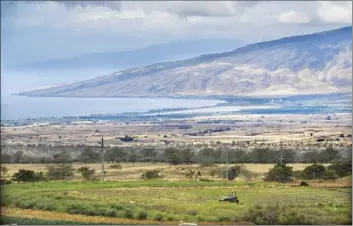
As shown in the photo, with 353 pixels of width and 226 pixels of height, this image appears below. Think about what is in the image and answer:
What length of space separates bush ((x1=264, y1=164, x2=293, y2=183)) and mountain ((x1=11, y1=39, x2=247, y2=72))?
4.67 m

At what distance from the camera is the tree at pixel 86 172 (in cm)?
1833

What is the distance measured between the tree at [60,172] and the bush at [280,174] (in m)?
5.17

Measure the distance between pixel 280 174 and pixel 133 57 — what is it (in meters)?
5.49

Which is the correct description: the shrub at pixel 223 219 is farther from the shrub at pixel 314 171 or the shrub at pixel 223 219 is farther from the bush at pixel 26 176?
the bush at pixel 26 176

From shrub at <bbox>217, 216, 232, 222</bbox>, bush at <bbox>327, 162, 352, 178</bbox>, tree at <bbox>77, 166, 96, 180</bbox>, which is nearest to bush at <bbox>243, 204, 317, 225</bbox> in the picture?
shrub at <bbox>217, 216, 232, 222</bbox>

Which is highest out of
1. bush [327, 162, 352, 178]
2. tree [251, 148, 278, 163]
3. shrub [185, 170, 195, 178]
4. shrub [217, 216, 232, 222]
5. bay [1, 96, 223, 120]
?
bay [1, 96, 223, 120]

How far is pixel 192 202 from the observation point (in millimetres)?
12961

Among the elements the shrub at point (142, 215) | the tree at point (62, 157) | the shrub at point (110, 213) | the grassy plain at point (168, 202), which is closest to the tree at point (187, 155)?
the grassy plain at point (168, 202)

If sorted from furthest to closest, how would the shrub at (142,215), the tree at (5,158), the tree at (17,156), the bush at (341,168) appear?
the tree at (17,156) → the tree at (5,158) → the bush at (341,168) → the shrub at (142,215)

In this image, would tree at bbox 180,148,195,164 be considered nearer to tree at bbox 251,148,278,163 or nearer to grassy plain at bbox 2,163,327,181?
grassy plain at bbox 2,163,327,181

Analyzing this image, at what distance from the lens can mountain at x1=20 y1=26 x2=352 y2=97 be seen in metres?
14.1

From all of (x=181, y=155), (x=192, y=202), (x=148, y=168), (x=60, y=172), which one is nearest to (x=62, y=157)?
(x=60, y=172)

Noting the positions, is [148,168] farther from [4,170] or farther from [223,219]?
[223,219]

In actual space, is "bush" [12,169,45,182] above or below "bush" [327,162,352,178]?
below
